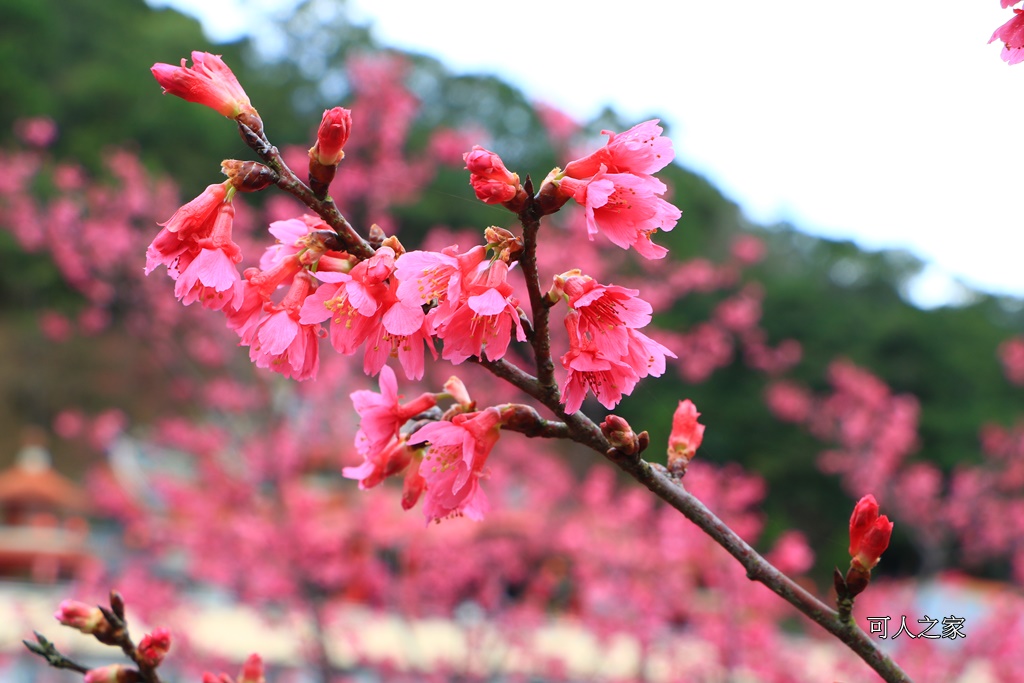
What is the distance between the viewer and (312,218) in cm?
91

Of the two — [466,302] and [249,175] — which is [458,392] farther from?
[249,175]

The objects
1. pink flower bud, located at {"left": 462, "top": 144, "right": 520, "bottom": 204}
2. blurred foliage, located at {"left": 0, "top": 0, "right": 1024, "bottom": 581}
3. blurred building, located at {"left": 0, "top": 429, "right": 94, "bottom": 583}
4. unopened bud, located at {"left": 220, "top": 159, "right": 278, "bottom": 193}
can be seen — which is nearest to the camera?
pink flower bud, located at {"left": 462, "top": 144, "right": 520, "bottom": 204}

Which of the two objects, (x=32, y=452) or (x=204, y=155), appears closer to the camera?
(x=204, y=155)

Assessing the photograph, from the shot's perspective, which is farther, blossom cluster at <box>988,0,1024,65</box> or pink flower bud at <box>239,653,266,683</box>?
pink flower bud at <box>239,653,266,683</box>

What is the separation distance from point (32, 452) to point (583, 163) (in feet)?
52.2

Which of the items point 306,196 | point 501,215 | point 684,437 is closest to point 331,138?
point 306,196

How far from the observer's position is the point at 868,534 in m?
0.83

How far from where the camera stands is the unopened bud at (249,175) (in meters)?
0.81

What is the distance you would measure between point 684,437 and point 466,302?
346 millimetres

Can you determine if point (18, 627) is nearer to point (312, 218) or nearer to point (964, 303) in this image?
point (312, 218)

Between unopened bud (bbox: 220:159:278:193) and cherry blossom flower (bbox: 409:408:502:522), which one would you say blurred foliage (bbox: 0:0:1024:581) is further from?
unopened bud (bbox: 220:159:278:193)

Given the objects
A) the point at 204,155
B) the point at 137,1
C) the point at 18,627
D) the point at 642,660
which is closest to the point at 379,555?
the point at 642,660

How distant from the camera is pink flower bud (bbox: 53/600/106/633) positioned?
3.13ft

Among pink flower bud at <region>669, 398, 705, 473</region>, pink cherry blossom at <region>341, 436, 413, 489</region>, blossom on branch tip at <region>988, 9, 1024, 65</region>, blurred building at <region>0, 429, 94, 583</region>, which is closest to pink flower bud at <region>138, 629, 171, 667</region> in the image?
pink cherry blossom at <region>341, 436, 413, 489</region>
